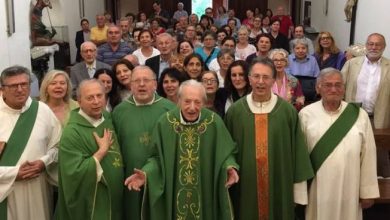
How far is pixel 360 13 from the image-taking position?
903 cm

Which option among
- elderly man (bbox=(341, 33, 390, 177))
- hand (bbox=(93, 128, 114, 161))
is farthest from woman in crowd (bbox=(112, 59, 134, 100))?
elderly man (bbox=(341, 33, 390, 177))

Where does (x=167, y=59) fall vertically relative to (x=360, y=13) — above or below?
below

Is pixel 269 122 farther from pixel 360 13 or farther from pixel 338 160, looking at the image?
pixel 360 13

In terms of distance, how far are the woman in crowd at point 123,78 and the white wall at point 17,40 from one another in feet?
9.86

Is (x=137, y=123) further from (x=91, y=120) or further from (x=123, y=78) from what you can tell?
(x=123, y=78)

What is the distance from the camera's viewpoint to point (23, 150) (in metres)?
3.65

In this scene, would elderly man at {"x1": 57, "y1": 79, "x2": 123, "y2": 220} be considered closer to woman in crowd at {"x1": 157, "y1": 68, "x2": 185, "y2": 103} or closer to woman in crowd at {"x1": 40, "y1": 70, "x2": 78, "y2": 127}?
woman in crowd at {"x1": 40, "y1": 70, "x2": 78, "y2": 127}

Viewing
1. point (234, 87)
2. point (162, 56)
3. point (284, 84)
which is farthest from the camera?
point (162, 56)

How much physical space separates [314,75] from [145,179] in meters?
3.44

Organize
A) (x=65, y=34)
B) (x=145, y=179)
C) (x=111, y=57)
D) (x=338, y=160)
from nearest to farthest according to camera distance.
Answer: (x=145, y=179) → (x=338, y=160) → (x=111, y=57) → (x=65, y=34)

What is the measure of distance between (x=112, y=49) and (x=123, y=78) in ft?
7.09

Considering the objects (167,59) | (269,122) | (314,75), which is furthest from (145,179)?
(314,75)

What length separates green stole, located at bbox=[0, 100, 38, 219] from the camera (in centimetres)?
361

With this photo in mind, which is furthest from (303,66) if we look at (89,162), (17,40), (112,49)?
(17,40)
